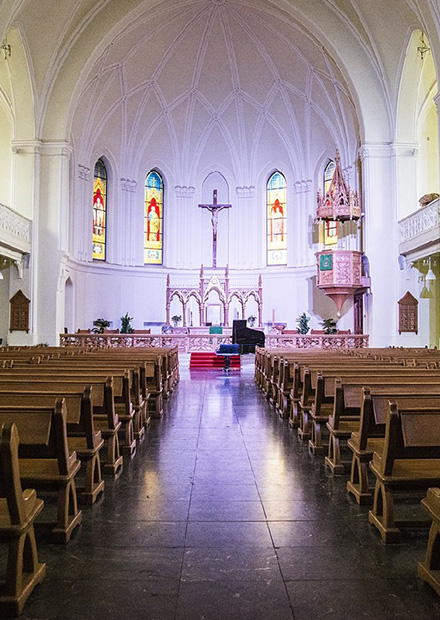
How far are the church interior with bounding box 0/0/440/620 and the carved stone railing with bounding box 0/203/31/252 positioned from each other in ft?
0.44

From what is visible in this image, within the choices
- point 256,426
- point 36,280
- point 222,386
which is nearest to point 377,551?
point 256,426

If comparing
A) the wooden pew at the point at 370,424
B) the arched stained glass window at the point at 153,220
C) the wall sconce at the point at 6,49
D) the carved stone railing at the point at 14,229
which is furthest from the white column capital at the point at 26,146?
the wooden pew at the point at 370,424

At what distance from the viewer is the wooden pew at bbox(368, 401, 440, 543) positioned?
11.5 ft

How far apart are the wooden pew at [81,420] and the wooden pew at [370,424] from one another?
220 cm

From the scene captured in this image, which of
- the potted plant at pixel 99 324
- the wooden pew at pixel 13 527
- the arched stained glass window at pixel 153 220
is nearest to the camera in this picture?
the wooden pew at pixel 13 527

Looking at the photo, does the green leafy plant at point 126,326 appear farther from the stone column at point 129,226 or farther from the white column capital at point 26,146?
the white column capital at point 26,146

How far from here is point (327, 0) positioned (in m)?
18.1

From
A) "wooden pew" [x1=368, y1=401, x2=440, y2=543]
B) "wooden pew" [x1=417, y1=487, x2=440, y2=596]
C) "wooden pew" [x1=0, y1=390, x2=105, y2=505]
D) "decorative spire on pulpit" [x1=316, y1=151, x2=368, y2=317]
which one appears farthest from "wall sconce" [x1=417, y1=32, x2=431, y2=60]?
"wooden pew" [x1=417, y1=487, x2=440, y2=596]

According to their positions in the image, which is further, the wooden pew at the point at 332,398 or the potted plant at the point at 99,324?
the potted plant at the point at 99,324

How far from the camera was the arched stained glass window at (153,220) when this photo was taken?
26750 millimetres

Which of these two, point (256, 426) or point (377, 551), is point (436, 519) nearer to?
point (377, 551)

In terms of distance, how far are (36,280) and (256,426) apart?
528 inches

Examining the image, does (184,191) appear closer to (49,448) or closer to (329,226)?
(329,226)

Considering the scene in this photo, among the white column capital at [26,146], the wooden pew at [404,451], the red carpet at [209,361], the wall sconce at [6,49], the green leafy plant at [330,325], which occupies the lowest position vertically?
the red carpet at [209,361]
